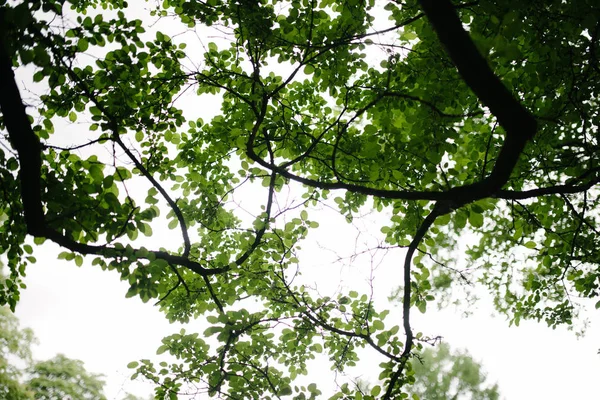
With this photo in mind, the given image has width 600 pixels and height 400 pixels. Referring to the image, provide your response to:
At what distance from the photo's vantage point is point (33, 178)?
208 cm

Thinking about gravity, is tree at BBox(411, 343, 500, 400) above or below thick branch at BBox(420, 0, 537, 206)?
above

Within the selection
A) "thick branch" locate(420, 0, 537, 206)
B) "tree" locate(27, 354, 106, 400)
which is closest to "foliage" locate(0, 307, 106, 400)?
"tree" locate(27, 354, 106, 400)

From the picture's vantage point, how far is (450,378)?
17.2m

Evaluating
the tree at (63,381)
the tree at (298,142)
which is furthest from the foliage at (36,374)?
the tree at (298,142)

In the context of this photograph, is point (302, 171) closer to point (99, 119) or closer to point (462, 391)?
point (99, 119)

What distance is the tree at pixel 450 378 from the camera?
54.9 feet

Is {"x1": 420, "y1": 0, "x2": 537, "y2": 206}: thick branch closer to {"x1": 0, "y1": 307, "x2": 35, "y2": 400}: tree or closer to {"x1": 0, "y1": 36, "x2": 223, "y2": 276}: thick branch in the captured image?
{"x1": 0, "y1": 36, "x2": 223, "y2": 276}: thick branch

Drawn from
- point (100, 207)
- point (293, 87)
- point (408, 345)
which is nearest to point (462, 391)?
point (408, 345)

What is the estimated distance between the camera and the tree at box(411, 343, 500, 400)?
16734 mm

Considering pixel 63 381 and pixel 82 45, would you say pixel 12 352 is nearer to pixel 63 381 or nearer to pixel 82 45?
pixel 63 381

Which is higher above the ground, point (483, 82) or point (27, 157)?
point (483, 82)

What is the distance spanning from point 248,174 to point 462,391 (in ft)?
61.5

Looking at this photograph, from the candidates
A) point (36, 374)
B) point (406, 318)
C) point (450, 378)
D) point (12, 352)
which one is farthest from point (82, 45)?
point (450, 378)

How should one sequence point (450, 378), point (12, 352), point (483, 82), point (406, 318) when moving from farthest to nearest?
point (450, 378) < point (12, 352) < point (406, 318) < point (483, 82)
